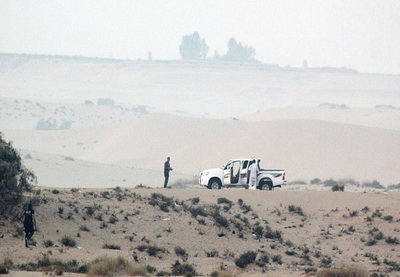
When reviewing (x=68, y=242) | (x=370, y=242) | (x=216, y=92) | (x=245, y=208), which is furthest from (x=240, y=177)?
(x=216, y=92)

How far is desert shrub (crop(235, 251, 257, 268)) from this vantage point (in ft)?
82.8

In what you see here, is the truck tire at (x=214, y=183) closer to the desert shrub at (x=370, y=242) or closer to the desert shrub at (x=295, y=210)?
the desert shrub at (x=295, y=210)

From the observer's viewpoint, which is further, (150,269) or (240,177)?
(240,177)

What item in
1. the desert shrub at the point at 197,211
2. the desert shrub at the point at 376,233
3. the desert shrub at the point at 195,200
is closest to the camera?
the desert shrub at the point at 376,233

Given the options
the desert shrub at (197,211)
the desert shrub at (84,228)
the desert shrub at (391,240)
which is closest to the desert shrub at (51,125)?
the desert shrub at (197,211)

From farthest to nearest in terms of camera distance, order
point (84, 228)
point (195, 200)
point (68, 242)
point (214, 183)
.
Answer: point (214, 183), point (195, 200), point (84, 228), point (68, 242)

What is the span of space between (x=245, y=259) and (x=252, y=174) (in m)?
11.9

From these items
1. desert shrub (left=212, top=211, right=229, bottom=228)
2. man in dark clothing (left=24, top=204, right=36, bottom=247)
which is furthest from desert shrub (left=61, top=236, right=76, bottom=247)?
desert shrub (left=212, top=211, right=229, bottom=228)

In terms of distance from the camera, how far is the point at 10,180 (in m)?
27.0

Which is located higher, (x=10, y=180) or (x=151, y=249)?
(x=10, y=180)

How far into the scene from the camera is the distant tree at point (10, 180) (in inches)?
1057

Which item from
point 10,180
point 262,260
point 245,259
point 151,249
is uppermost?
point 10,180

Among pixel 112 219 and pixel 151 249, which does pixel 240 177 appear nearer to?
pixel 112 219

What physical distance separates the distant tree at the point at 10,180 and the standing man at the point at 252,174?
11067 millimetres
